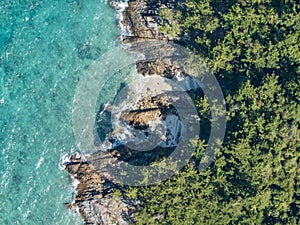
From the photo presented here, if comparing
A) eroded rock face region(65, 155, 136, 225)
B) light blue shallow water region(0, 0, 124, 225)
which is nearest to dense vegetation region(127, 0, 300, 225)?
eroded rock face region(65, 155, 136, 225)

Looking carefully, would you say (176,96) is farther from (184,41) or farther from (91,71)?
(91,71)

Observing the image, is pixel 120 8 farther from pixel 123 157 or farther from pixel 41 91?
pixel 123 157

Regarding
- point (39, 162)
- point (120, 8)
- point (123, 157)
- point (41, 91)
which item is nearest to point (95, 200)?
point (123, 157)

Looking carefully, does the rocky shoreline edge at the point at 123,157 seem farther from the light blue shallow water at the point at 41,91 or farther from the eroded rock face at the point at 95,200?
the light blue shallow water at the point at 41,91

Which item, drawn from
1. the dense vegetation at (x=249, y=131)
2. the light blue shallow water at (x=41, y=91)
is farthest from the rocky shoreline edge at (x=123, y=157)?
the dense vegetation at (x=249, y=131)

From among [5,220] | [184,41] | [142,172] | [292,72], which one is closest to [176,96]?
[184,41]

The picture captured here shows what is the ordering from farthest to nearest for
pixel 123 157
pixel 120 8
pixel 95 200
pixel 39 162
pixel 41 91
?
pixel 120 8 → pixel 41 91 → pixel 39 162 → pixel 123 157 → pixel 95 200
